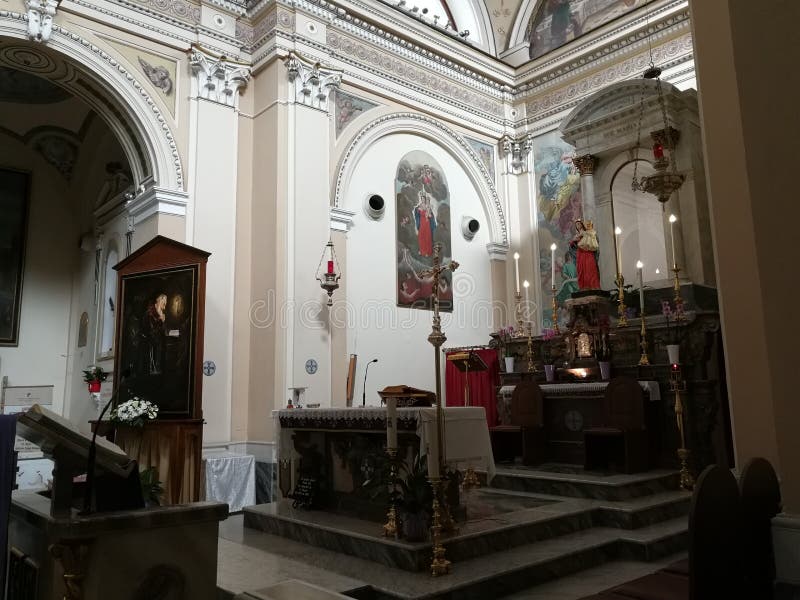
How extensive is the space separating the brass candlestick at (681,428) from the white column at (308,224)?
14.4 feet

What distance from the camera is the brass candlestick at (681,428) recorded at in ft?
21.1

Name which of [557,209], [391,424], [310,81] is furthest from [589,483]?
[557,209]

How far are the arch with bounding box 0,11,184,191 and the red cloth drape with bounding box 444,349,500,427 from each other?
5523 millimetres

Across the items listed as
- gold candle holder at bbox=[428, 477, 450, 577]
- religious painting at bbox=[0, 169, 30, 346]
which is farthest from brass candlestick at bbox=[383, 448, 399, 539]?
religious painting at bbox=[0, 169, 30, 346]

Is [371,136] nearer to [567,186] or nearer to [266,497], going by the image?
[567,186]

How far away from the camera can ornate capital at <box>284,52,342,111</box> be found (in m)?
8.84

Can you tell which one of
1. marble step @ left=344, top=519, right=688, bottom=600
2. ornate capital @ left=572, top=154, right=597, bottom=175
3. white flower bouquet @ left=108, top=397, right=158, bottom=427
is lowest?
marble step @ left=344, top=519, right=688, bottom=600

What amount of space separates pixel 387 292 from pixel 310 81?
340cm

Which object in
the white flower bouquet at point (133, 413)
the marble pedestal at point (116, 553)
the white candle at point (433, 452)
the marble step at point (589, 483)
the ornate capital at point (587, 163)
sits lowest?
the marble step at point (589, 483)

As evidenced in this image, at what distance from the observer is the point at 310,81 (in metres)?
9.06

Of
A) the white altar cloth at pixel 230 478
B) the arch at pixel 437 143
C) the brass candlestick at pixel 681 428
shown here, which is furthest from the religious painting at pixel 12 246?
the brass candlestick at pixel 681 428

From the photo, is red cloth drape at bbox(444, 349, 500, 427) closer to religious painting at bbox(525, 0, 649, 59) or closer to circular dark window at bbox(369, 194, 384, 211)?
circular dark window at bbox(369, 194, 384, 211)

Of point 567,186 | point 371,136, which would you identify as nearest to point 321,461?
point 371,136

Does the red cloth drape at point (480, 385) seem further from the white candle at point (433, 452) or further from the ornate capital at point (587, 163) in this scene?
the white candle at point (433, 452)
